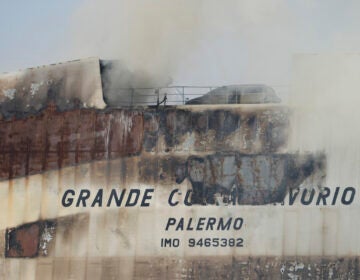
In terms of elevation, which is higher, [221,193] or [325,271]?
[221,193]

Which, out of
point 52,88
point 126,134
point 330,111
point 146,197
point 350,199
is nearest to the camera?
point 350,199

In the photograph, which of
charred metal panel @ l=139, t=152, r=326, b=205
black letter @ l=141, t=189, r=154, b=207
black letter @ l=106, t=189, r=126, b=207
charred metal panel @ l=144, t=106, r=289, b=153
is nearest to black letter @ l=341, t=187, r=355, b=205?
charred metal panel @ l=139, t=152, r=326, b=205

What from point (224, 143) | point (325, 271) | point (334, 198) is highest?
point (224, 143)

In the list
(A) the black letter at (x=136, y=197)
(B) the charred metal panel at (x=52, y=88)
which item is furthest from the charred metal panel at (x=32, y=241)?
(B) the charred metal panel at (x=52, y=88)

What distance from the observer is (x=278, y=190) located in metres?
17.2

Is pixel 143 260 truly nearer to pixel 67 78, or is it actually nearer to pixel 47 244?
pixel 47 244

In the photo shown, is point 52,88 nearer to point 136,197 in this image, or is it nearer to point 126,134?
point 126,134

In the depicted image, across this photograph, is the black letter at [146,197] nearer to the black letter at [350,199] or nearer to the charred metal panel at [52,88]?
the charred metal panel at [52,88]

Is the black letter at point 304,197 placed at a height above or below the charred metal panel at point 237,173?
below

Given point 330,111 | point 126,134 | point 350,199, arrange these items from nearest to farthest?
point 350,199 → point 330,111 → point 126,134

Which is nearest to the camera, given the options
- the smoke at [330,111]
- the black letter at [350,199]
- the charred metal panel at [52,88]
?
the black letter at [350,199]

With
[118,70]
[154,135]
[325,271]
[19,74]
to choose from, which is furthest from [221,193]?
[19,74]

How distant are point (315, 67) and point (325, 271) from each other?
611 cm

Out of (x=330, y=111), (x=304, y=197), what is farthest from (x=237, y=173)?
(x=330, y=111)
